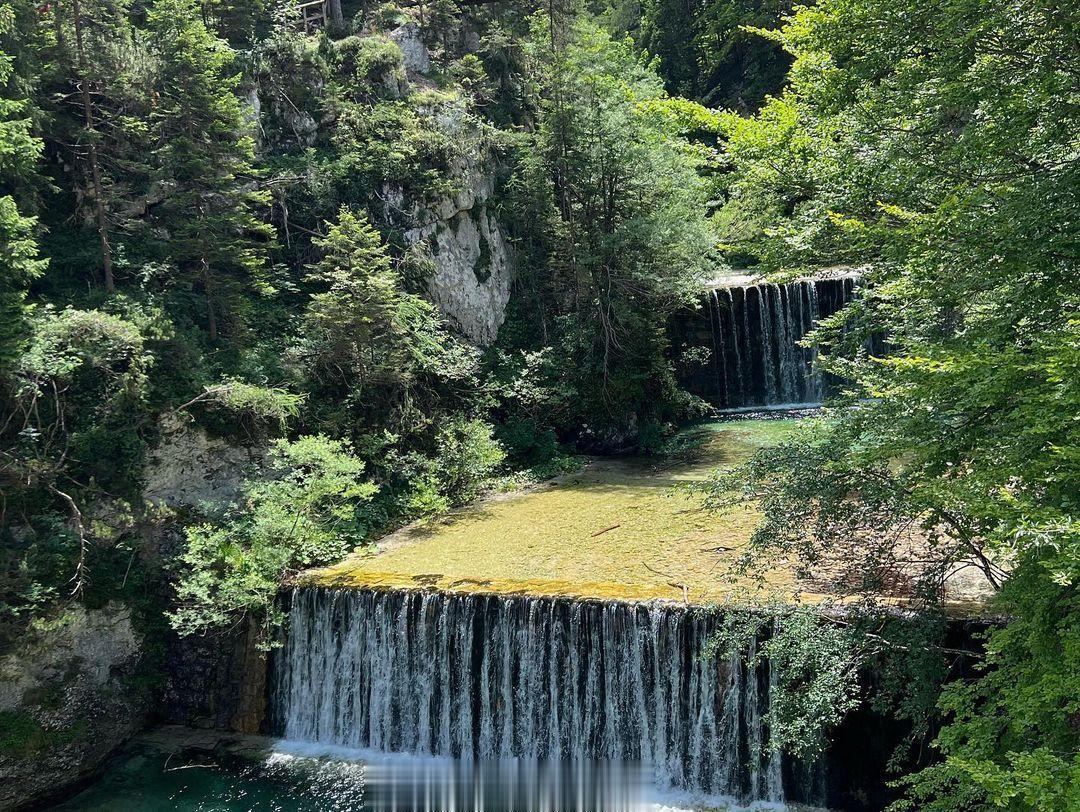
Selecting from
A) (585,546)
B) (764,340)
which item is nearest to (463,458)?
(585,546)

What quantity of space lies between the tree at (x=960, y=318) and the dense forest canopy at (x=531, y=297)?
0.13ft

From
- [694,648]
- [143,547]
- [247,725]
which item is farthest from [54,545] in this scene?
[694,648]

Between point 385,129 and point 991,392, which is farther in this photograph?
point 385,129

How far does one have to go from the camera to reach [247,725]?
10.6 meters

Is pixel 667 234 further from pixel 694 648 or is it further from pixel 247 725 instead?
pixel 247 725

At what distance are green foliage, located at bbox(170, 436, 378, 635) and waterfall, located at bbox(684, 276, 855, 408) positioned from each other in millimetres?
10593

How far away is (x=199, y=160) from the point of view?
13547 millimetres

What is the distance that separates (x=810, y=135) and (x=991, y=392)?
4.53m

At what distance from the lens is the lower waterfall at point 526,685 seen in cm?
818

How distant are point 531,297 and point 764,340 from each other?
6.10 meters

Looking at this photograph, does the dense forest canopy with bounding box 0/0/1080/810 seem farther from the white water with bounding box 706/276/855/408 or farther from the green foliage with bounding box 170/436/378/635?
the white water with bounding box 706/276/855/408

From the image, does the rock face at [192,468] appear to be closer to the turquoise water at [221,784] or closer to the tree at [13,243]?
the tree at [13,243]

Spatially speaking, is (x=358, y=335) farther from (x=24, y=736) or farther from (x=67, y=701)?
(x=24, y=736)

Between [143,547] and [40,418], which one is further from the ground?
[40,418]
